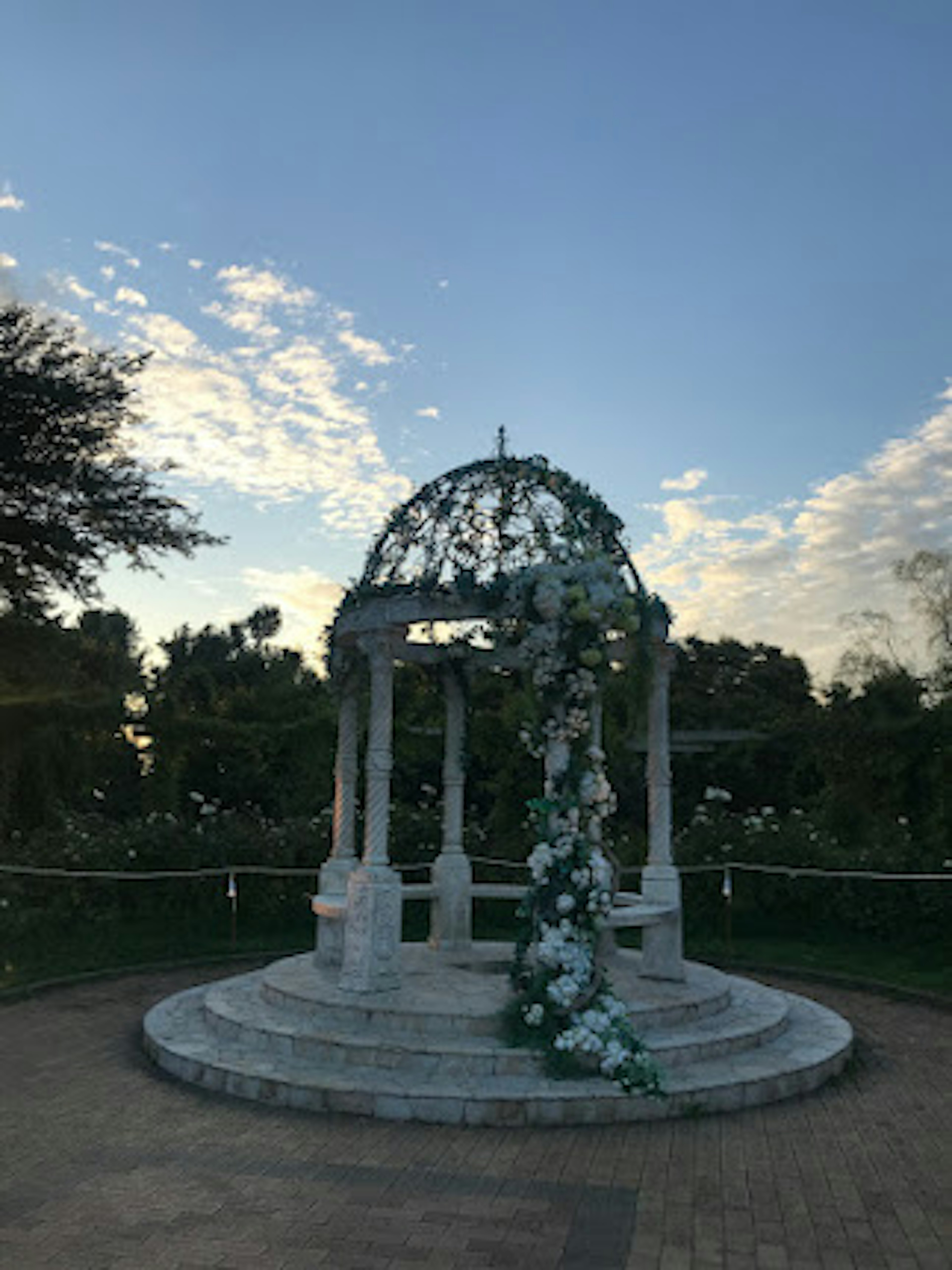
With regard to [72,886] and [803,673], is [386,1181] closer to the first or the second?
[72,886]

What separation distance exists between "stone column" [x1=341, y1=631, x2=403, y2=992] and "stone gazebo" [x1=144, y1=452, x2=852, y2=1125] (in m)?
0.02

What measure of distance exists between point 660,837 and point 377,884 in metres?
3.26

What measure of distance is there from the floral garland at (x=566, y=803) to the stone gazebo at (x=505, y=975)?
2 cm

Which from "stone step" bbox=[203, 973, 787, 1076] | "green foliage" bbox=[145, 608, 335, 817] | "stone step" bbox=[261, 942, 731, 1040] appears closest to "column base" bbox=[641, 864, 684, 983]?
"stone step" bbox=[261, 942, 731, 1040]

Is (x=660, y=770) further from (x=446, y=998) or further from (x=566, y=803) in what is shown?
(x=446, y=998)

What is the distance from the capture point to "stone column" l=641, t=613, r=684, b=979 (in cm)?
1018

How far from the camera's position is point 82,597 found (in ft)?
65.6

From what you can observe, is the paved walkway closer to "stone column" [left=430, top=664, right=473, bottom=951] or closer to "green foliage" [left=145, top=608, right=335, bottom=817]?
"stone column" [left=430, top=664, right=473, bottom=951]

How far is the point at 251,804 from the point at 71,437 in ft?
35.5

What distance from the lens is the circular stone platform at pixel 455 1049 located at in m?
7.16

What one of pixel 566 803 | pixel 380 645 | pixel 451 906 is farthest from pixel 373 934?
pixel 451 906

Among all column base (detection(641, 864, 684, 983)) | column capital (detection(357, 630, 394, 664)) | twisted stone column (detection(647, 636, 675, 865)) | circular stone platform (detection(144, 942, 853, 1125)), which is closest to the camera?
circular stone platform (detection(144, 942, 853, 1125))

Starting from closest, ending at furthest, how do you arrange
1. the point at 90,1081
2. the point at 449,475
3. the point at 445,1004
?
the point at 90,1081 < the point at 445,1004 < the point at 449,475

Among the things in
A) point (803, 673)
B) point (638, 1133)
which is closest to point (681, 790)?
point (803, 673)
